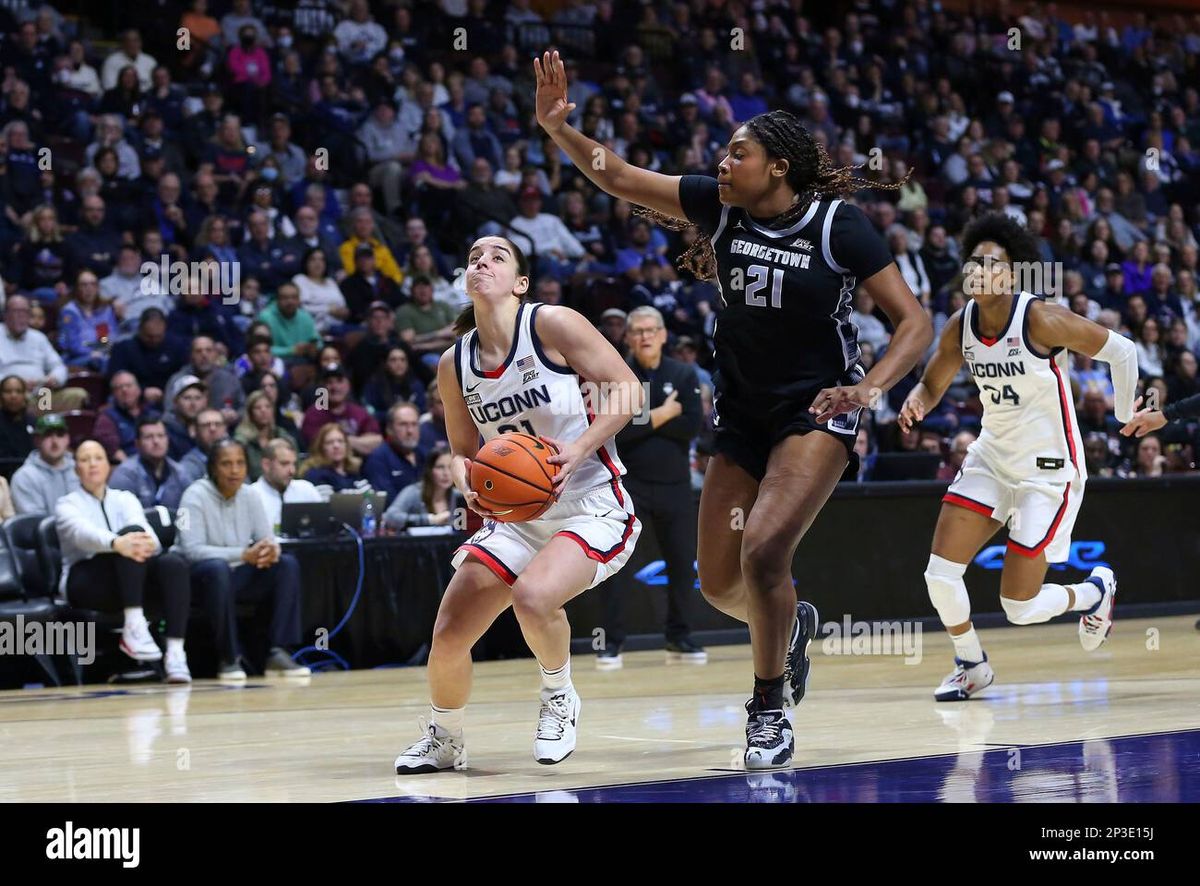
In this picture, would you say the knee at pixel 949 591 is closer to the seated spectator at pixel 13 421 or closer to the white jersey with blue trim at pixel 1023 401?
the white jersey with blue trim at pixel 1023 401

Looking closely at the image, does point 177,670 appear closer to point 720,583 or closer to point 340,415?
point 340,415

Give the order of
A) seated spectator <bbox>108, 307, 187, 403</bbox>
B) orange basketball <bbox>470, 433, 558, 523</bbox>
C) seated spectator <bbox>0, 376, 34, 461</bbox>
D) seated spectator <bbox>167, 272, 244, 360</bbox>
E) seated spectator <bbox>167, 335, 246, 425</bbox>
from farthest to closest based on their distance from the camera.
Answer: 1. seated spectator <bbox>167, 272, 244, 360</bbox>
2. seated spectator <bbox>108, 307, 187, 403</bbox>
3. seated spectator <bbox>167, 335, 246, 425</bbox>
4. seated spectator <bbox>0, 376, 34, 461</bbox>
5. orange basketball <bbox>470, 433, 558, 523</bbox>

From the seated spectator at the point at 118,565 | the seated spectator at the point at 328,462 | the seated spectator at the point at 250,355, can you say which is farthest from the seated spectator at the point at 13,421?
the seated spectator at the point at 328,462

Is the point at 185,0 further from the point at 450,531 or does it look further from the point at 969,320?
the point at 969,320

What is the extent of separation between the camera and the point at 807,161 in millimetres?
5820

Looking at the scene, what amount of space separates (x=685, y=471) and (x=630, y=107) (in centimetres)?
717

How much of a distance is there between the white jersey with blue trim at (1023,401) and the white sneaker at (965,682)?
0.92 metres

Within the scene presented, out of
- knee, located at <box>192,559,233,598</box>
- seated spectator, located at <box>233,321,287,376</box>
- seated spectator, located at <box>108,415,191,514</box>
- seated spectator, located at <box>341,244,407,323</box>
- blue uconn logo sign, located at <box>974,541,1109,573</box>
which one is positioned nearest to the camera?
knee, located at <box>192,559,233,598</box>

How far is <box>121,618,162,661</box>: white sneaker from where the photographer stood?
9.72 m

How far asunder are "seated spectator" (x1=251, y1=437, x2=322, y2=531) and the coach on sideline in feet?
6.58

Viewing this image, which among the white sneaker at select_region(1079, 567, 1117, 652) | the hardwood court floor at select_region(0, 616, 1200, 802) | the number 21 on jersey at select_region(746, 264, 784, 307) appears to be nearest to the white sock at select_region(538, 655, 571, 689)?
the hardwood court floor at select_region(0, 616, 1200, 802)

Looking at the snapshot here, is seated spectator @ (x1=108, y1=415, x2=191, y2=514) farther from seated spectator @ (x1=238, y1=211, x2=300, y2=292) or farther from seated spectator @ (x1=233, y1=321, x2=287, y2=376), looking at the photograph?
seated spectator @ (x1=238, y1=211, x2=300, y2=292)

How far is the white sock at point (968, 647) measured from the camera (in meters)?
7.85
